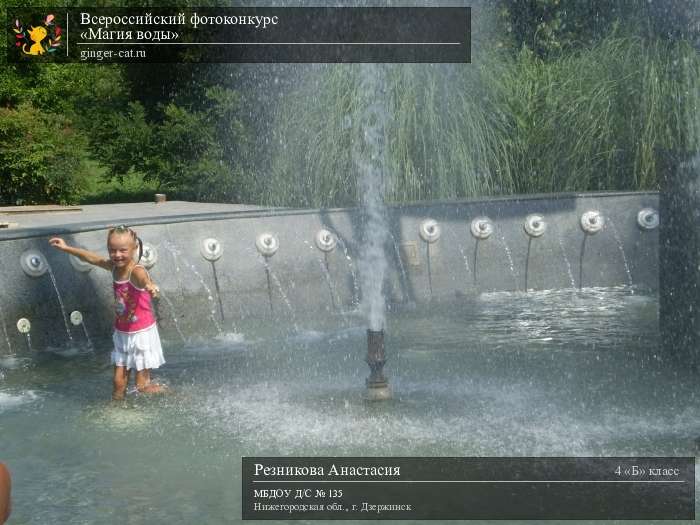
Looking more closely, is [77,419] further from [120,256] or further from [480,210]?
[480,210]

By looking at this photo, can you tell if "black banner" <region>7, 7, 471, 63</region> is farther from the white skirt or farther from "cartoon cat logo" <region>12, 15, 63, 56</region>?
the white skirt

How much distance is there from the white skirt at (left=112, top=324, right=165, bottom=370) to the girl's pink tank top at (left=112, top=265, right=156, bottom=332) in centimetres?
5

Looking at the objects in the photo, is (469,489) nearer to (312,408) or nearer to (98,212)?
(312,408)

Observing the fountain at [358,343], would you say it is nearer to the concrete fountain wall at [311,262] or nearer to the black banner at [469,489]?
the concrete fountain wall at [311,262]

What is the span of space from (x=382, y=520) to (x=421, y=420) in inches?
56.1

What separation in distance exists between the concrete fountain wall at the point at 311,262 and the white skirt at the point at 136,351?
177 centimetres

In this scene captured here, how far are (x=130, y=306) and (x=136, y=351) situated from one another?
297 millimetres

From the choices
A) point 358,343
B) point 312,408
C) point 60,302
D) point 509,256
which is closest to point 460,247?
point 509,256

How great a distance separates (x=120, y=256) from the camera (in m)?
6.46

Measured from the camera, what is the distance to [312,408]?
6.27m

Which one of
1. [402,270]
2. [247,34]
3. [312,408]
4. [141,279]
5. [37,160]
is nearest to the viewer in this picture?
[312,408]

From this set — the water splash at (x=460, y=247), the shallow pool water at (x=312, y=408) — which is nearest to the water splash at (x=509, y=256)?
the water splash at (x=460, y=247)

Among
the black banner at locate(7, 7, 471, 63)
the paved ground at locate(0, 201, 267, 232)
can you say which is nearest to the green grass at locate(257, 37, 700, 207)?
the black banner at locate(7, 7, 471, 63)

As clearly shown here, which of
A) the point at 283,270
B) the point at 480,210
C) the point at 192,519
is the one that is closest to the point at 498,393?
the point at 192,519
